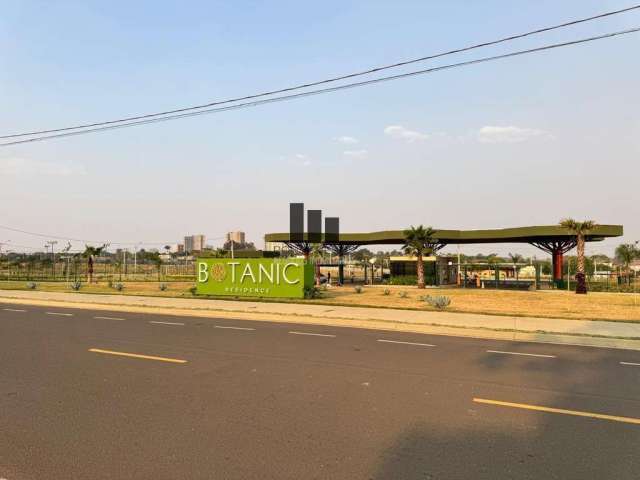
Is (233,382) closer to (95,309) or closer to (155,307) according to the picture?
(155,307)

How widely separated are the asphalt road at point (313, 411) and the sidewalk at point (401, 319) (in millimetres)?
2024

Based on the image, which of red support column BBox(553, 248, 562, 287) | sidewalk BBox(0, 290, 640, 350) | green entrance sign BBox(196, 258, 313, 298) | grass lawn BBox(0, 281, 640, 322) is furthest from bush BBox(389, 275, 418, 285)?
sidewalk BBox(0, 290, 640, 350)

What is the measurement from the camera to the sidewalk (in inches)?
526

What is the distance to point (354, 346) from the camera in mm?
11391

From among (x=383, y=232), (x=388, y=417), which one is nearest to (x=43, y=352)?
(x=388, y=417)

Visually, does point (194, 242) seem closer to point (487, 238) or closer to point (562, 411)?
point (487, 238)

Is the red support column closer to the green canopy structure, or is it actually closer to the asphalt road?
the green canopy structure

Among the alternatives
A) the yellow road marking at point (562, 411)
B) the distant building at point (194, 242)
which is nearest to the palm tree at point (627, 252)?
the yellow road marking at point (562, 411)

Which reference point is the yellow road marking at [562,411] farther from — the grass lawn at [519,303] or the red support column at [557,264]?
the red support column at [557,264]

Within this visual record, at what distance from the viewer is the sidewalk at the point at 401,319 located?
13.4 meters

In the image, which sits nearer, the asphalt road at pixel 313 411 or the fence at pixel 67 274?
the asphalt road at pixel 313 411

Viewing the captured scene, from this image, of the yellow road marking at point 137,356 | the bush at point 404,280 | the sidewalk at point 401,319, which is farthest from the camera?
the bush at point 404,280

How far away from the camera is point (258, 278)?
24672 millimetres

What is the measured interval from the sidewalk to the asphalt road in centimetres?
202
